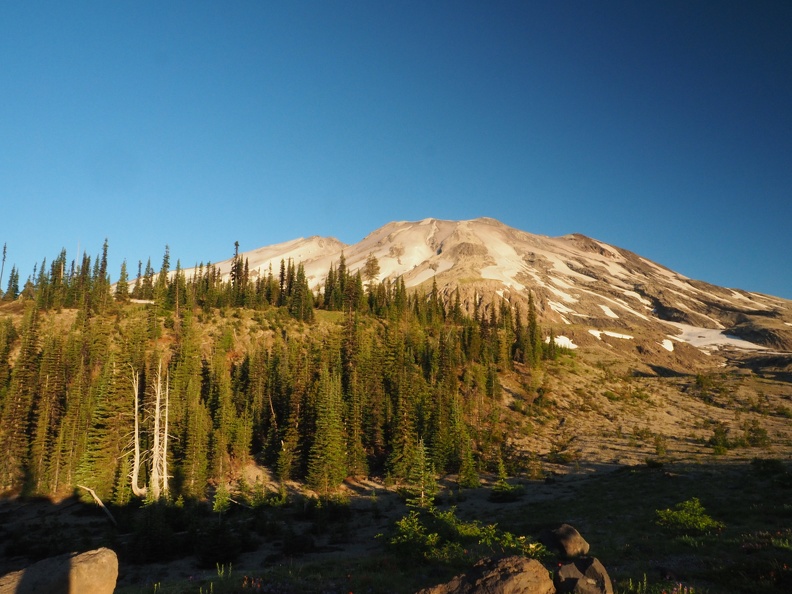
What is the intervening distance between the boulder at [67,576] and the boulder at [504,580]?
838 centimetres

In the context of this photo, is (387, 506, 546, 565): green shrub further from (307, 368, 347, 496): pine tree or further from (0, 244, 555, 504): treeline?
(307, 368, 347, 496): pine tree

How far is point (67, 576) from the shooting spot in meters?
11.1

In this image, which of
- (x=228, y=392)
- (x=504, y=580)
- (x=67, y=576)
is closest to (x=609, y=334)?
(x=228, y=392)

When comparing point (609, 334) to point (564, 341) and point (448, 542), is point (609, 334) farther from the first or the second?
point (448, 542)

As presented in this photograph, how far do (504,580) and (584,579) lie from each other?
7.06ft

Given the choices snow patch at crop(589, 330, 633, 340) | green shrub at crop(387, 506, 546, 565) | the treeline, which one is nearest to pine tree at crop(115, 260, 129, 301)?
the treeline

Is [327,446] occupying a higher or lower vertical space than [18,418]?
lower

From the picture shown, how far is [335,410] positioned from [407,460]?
11533mm

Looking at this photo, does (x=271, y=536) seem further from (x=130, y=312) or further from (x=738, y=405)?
(x=738, y=405)

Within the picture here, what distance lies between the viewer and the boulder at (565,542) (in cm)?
1575

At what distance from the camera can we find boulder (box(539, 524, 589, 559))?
51.7 ft

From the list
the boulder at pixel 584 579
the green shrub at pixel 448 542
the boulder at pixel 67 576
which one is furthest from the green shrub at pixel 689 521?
the boulder at pixel 67 576

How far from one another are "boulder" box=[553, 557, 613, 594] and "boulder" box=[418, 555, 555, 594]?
1.55 feet

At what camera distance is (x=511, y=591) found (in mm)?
9188
